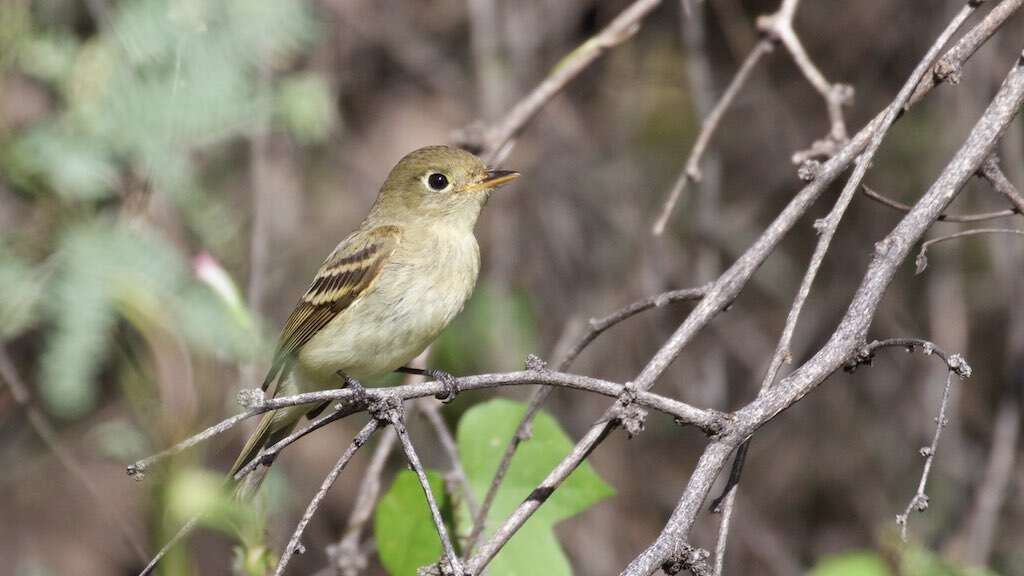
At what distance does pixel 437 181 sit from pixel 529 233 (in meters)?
1.90

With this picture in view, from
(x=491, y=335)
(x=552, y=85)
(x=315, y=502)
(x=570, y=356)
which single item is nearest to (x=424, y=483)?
(x=315, y=502)

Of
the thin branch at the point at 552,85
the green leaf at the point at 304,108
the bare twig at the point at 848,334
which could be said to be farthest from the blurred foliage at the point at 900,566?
the green leaf at the point at 304,108

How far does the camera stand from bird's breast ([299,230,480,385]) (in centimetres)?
365

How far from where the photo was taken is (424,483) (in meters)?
2.04

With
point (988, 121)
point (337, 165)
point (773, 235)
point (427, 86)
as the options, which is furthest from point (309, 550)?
point (988, 121)

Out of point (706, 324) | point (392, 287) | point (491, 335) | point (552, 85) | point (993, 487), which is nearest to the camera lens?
point (706, 324)

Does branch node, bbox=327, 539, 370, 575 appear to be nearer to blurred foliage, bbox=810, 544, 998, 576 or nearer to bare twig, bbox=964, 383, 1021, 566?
blurred foliage, bbox=810, 544, 998, 576

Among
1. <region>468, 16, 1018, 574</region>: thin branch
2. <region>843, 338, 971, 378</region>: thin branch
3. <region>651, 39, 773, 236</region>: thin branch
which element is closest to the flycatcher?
<region>651, 39, 773, 236</region>: thin branch

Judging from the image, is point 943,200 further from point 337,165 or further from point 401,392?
point 337,165

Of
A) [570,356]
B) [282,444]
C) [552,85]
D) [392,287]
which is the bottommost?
[282,444]

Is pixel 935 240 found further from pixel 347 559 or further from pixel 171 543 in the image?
pixel 347 559

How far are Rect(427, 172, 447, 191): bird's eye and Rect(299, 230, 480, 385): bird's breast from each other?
22 cm

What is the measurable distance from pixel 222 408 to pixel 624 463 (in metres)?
2.12

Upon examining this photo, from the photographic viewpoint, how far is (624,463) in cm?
599
